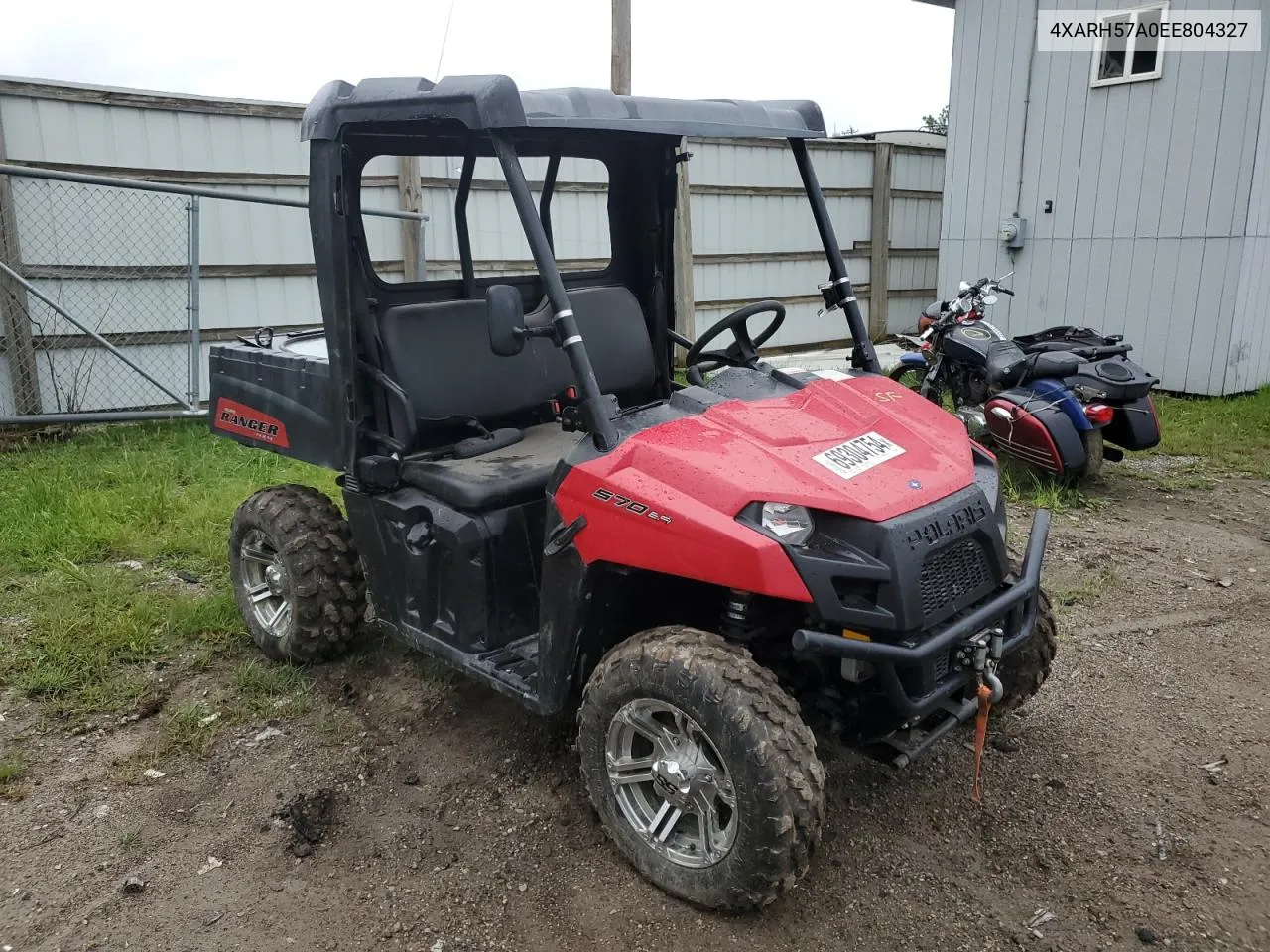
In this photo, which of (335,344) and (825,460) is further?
(335,344)

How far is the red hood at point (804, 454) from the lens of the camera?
8.44 ft

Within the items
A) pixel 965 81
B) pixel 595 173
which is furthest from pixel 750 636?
pixel 965 81

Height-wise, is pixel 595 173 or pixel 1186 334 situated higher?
pixel 595 173

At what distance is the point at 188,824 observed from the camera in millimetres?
3102

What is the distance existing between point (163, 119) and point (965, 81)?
24.4 ft

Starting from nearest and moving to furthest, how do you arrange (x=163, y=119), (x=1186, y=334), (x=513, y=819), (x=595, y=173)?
(x=513, y=819)
(x=163, y=119)
(x=595, y=173)
(x=1186, y=334)

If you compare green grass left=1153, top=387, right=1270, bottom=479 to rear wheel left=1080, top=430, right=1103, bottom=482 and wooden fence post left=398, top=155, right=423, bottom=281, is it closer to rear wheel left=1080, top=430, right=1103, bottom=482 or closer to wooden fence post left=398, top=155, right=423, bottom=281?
rear wheel left=1080, top=430, right=1103, bottom=482

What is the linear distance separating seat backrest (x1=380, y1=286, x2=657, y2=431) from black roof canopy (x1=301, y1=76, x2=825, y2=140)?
2.21 ft

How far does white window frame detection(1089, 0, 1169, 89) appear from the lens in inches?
350

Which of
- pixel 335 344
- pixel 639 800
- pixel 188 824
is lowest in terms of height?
pixel 188 824

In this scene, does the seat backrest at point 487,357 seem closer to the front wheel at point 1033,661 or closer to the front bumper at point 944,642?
the front bumper at point 944,642

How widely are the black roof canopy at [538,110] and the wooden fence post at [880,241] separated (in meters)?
8.78

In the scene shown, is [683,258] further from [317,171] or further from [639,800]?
[639,800]

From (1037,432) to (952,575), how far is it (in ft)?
12.3
